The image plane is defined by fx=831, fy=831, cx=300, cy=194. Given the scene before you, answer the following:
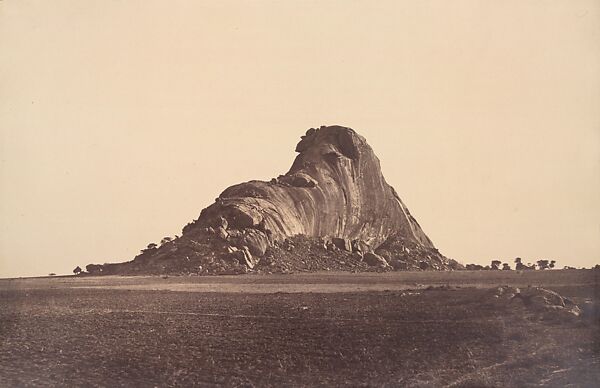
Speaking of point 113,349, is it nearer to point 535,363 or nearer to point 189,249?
point 535,363

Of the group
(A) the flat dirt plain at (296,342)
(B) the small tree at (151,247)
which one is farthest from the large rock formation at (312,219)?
(A) the flat dirt plain at (296,342)

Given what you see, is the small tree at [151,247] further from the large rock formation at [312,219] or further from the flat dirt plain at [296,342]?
the flat dirt plain at [296,342]

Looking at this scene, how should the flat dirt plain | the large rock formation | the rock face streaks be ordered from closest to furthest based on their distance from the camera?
the flat dirt plain, the large rock formation, the rock face streaks

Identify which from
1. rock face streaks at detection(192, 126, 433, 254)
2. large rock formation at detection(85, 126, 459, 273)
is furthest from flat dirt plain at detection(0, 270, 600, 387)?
rock face streaks at detection(192, 126, 433, 254)

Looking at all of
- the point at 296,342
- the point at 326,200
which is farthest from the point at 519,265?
the point at 296,342

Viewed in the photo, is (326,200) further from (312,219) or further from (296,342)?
(296,342)

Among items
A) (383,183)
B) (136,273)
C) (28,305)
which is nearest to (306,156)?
(383,183)

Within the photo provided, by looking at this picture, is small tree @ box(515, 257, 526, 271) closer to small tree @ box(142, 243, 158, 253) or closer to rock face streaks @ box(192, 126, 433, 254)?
rock face streaks @ box(192, 126, 433, 254)
